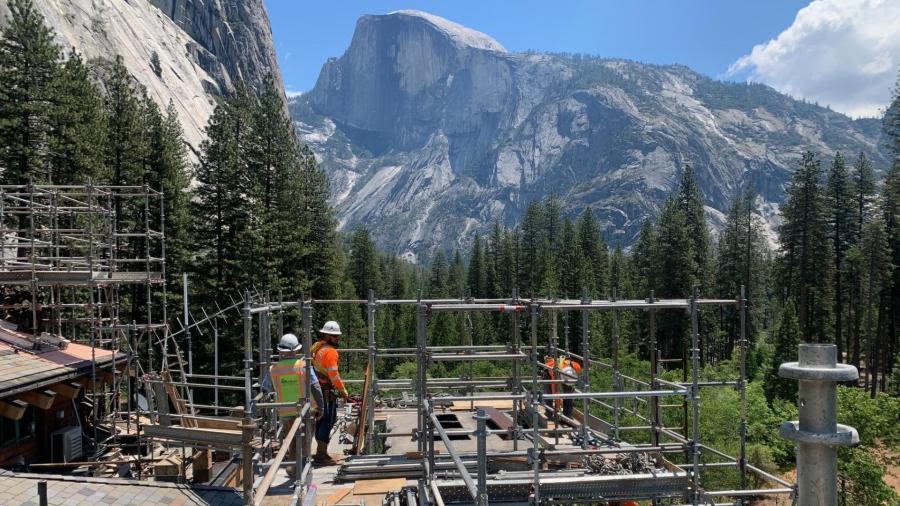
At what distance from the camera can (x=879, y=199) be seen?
40406 millimetres

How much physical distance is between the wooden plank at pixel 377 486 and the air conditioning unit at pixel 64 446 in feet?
20.7

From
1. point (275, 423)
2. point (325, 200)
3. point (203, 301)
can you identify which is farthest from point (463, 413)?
point (325, 200)

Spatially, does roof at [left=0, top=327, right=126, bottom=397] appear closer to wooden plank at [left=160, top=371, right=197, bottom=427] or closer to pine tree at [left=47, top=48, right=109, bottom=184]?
wooden plank at [left=160, top=371, right=197, bottom=427]

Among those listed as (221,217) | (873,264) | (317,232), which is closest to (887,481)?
(873,264)

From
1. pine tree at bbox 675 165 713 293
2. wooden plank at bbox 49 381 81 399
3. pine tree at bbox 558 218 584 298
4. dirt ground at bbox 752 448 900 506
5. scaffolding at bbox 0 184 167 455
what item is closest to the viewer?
wooden plank at bbox 49 381 81 399

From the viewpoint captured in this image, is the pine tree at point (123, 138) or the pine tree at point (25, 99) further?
the pine tree at point (123, 138)

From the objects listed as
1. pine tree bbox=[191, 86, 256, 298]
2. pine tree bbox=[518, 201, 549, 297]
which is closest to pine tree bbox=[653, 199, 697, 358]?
pine tree bbox=[518, 201, 549, 297]

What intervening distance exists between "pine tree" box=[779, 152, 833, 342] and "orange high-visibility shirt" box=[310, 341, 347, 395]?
41.8m

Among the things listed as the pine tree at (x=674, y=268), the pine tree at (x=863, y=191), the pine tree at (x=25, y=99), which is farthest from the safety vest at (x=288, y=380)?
the pine tree at (x=863, y=191)

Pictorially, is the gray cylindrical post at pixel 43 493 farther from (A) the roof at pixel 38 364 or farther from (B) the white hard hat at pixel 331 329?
(B) the white hard hat at pixel 331 329

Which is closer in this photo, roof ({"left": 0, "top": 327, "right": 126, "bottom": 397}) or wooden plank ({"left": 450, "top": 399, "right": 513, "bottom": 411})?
roof ({"left": 0, "top": 327, "right": 126, "bottom": 397})

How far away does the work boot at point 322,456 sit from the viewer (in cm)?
972

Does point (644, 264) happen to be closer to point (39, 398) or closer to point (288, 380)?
point (288, 380)

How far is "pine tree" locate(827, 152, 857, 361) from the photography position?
41.8 metres
